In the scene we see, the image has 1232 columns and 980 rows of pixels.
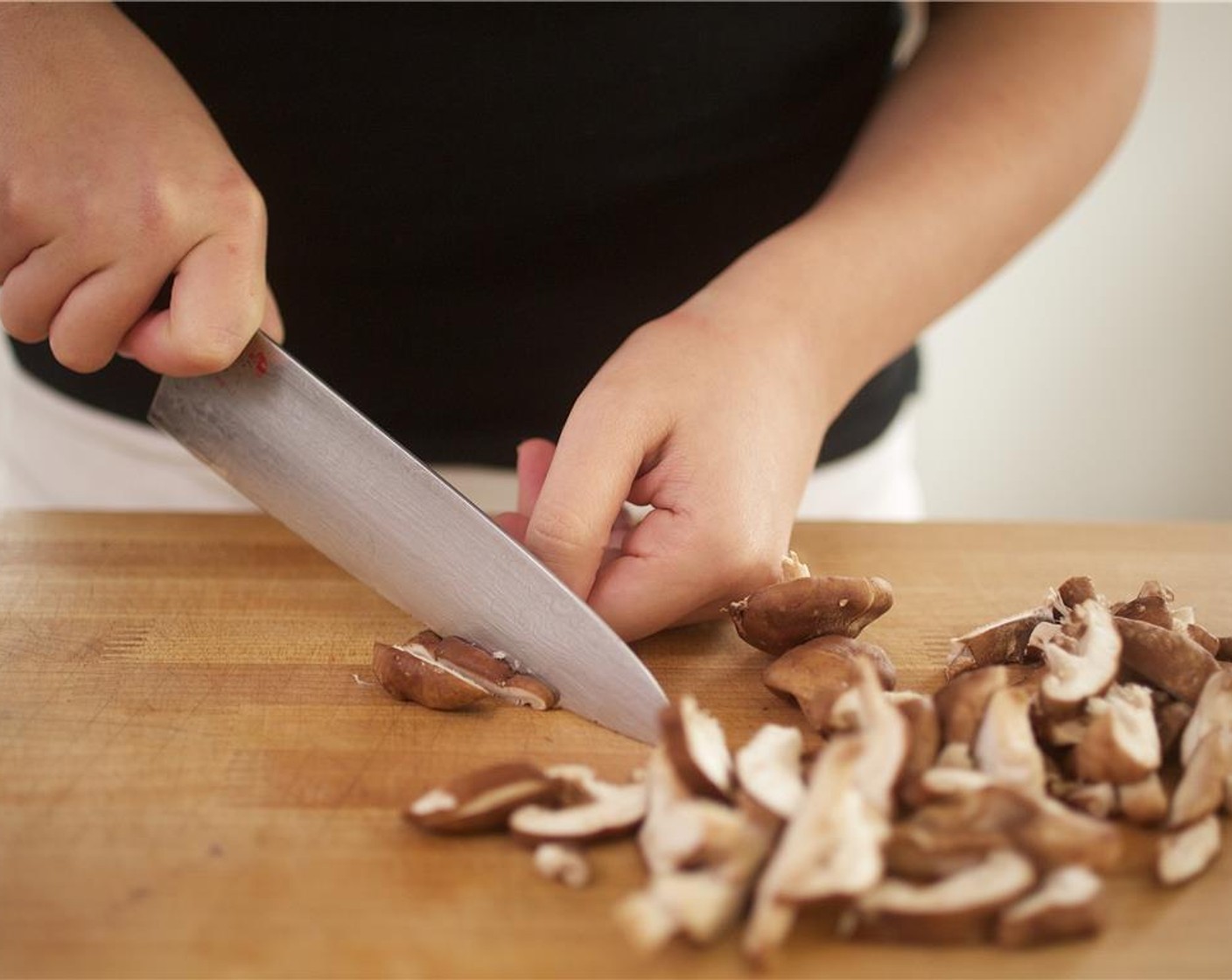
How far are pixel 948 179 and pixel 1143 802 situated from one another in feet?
2.81

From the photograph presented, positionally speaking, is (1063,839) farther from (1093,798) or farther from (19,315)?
(19,315)

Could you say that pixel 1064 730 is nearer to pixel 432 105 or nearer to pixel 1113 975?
pixel 1113 975

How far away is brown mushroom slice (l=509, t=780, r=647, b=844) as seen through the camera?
956 mm

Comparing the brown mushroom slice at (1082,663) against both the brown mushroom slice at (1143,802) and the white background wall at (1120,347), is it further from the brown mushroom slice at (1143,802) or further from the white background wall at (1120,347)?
the white background wall at (1120,347)

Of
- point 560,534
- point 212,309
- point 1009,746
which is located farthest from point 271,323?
point 1009,746

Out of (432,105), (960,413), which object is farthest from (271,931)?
(960,413)

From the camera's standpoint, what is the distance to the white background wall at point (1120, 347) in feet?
10.9

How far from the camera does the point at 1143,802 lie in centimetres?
99

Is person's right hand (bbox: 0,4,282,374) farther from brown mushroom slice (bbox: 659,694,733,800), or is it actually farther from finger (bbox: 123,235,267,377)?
brown mushroom slice (bbox: 659,694,733,800)

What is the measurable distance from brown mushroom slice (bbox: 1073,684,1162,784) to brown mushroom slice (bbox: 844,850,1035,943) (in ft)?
0.49

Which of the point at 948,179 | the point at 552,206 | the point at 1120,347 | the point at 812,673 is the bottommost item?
the point at 1120,347

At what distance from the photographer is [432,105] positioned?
5.42ft

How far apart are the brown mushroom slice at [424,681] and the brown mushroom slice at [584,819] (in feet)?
0.58

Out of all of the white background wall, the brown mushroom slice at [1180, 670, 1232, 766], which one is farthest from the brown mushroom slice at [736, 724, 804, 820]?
the white background wall
